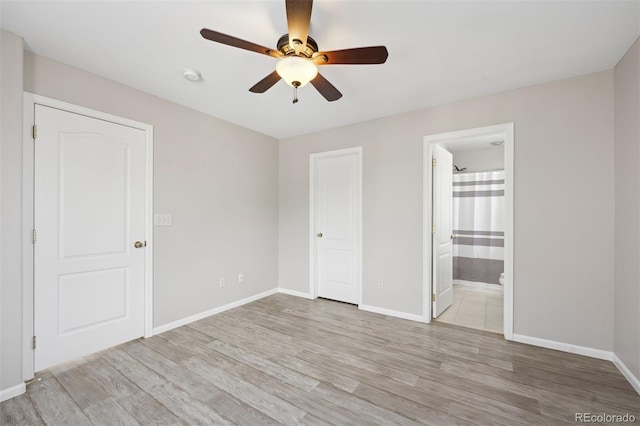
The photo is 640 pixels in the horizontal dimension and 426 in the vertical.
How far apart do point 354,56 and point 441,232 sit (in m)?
2.48

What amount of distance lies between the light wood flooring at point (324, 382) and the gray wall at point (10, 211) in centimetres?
33

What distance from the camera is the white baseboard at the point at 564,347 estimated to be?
2.34 metres

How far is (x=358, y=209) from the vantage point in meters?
3.73

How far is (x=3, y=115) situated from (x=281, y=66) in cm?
199

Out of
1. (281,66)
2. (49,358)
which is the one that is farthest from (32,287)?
(281,66)

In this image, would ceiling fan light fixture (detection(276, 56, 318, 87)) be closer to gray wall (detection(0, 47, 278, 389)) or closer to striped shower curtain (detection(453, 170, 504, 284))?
gray wall (detection(0, 47, 278, 389))

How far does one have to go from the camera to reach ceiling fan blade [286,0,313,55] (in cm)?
134

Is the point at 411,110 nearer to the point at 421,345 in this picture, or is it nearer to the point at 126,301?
the point at 421,345

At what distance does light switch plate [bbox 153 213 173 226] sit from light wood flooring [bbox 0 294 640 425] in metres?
1.19

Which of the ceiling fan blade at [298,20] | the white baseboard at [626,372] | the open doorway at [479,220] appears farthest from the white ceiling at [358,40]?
the white baseboard at [626,372]

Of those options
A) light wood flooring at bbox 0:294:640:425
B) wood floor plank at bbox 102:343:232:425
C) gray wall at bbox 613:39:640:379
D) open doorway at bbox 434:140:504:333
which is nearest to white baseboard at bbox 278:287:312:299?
light wood flooring at bbox 0:294:640:425

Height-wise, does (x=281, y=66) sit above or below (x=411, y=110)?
below

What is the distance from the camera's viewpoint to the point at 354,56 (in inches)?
64.8

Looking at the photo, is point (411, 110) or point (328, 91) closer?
point (328, 91)
